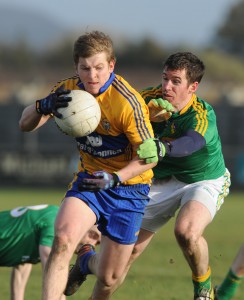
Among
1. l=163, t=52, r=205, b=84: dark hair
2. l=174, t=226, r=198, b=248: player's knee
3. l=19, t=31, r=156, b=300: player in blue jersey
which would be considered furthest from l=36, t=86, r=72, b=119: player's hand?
l=174, t=226, r=198, b=248: player's knee

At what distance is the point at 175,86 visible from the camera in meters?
8.24

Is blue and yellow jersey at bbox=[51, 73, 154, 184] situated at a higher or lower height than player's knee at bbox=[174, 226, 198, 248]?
higher

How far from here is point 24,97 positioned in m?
33.9

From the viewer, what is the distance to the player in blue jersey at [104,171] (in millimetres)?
6777

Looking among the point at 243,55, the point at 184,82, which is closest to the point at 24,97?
the point at 184,82

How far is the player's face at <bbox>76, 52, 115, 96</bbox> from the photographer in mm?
6973

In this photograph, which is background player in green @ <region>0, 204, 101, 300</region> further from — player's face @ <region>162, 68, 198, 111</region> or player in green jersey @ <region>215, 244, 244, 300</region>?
player in green jersey @ <region>215, 244, 244, 300</region>

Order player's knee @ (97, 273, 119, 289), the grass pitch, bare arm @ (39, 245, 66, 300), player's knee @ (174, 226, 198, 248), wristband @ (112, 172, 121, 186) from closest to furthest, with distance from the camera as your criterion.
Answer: wristband @ (112, 172, 121, 186) → player's knee @ (97, 273, 119, 289) → player's knee @ (174, 226, 198, 248) → bare arm @ (39, 245, 66, 300) → the grass pitch

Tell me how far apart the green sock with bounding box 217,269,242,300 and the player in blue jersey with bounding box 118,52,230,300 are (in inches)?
6.9

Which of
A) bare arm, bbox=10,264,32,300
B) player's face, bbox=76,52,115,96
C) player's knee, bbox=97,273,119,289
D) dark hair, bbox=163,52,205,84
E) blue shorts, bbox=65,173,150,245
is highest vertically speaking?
player's face, bbox=76,52,115,96

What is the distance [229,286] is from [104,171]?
2.10 m

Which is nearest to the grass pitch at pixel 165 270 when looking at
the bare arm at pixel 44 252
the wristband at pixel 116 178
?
the bare arm at pixel 44 252

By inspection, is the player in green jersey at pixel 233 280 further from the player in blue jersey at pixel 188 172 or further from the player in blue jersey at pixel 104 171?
the player in blue jersey at pixel 104 171

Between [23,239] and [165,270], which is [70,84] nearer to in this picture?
[23,239]
